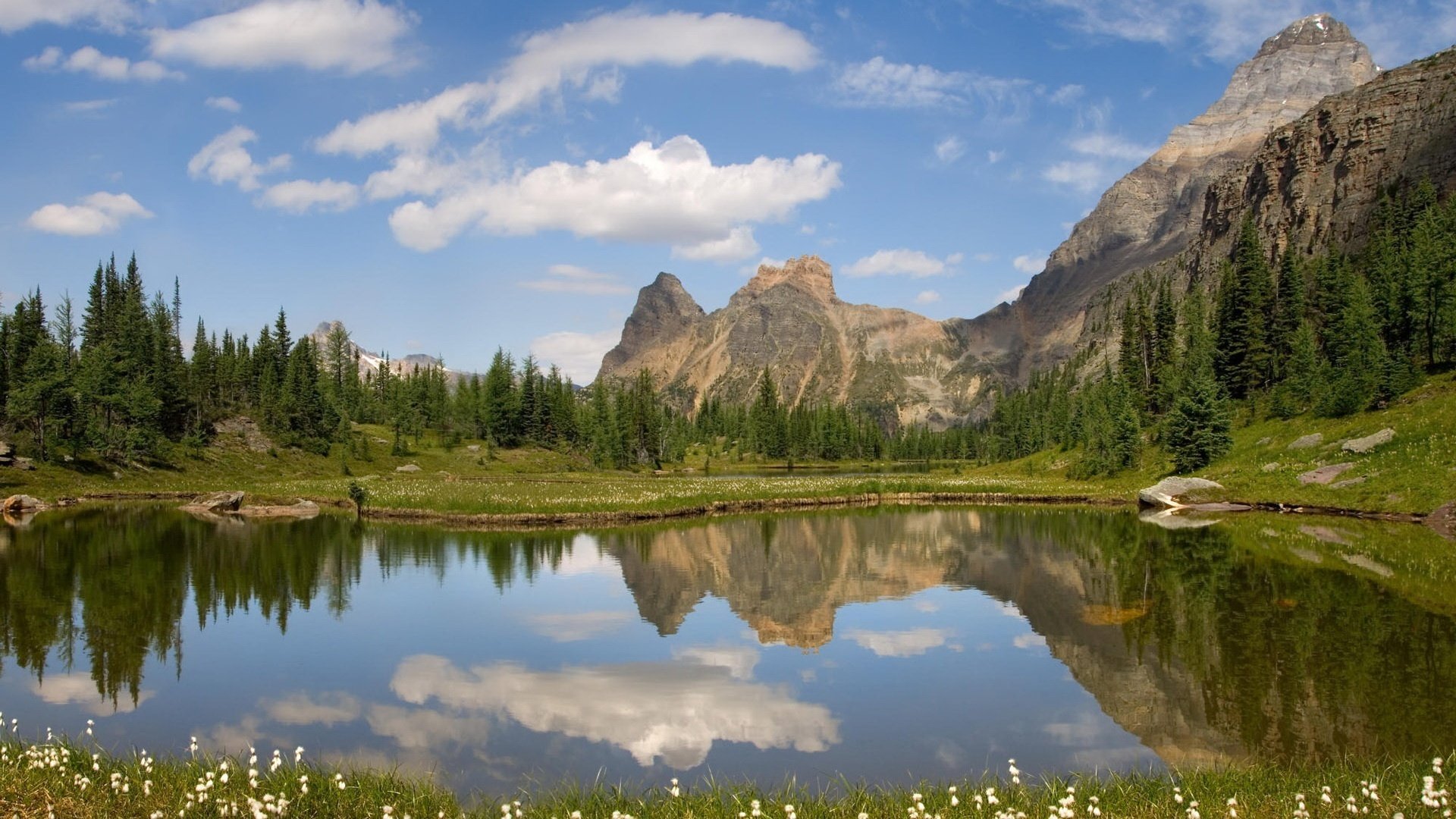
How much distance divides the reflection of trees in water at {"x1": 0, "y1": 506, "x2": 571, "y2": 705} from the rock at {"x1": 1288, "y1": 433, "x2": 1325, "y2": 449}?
5219 cm

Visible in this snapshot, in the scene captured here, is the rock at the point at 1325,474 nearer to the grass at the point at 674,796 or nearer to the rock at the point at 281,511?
the grass at the point at 674,796

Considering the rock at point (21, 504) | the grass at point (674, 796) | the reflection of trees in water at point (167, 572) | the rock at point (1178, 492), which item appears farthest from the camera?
the rock at point (1178, 492)

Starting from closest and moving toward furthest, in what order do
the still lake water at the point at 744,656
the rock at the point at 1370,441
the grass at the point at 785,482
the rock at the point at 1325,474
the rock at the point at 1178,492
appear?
the still lake water at the point at 744,656
the grass at the point at 785,482
the rock at the point at 1370,441
the rock at the point at 1325,474
the rock at the point at 1178,492

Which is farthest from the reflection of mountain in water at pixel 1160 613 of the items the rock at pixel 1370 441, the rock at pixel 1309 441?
the rock at pixel 1309 441

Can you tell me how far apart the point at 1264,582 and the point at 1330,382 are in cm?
4518

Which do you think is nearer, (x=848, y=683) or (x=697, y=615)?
(x=848, y=683)

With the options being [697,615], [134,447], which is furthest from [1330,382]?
[134,447]

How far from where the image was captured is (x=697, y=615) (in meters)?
28.7

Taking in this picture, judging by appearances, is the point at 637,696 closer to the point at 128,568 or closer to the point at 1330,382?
the point at 128,568

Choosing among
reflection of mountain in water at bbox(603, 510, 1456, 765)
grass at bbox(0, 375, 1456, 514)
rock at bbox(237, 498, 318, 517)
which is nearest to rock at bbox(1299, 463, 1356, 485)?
grass at bbox(0, 375, 1456, 514)

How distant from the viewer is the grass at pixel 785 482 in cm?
5062

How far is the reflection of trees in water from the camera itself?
23.4 meters

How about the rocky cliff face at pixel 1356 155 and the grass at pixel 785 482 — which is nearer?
the grass at pixel 785 482

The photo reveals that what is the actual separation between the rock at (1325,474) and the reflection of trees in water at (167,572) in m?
47.0
